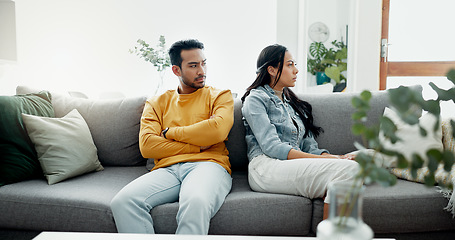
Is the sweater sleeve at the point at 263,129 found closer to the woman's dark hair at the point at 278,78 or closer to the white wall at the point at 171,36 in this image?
the woman's dark hair at the point at 278,78

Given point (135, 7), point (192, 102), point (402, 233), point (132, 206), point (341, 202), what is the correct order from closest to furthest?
point (341, 202), point (132, 206), point (402, 233), point (192, 102), point (135, 7)

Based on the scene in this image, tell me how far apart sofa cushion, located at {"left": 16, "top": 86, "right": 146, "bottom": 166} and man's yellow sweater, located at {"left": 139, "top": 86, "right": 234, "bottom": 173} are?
164mm

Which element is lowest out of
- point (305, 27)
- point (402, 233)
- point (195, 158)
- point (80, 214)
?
point (402, 233)

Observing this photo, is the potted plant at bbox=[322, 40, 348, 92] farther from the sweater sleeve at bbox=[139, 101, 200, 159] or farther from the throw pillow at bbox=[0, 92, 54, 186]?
the throw pillow at bbox=[0, 92, 54, 186]

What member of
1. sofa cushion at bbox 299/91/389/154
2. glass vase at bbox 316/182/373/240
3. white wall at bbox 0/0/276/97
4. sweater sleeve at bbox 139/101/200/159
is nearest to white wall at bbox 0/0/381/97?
white wall at bbox 0/0/276/97

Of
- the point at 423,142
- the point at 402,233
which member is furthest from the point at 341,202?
the point at 423,142

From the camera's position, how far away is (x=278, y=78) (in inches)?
71.4

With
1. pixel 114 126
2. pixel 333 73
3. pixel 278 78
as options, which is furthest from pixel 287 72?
pixel 333 73

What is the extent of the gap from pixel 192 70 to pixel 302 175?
2.74 ft

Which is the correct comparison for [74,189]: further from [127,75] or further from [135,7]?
[135,7]

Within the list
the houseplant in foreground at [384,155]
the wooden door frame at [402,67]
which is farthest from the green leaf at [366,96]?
the wooden door frame at [402,67]

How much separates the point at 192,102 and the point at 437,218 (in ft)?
4.22

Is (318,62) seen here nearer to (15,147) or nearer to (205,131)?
(205,131)

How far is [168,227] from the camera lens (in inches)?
51.7
